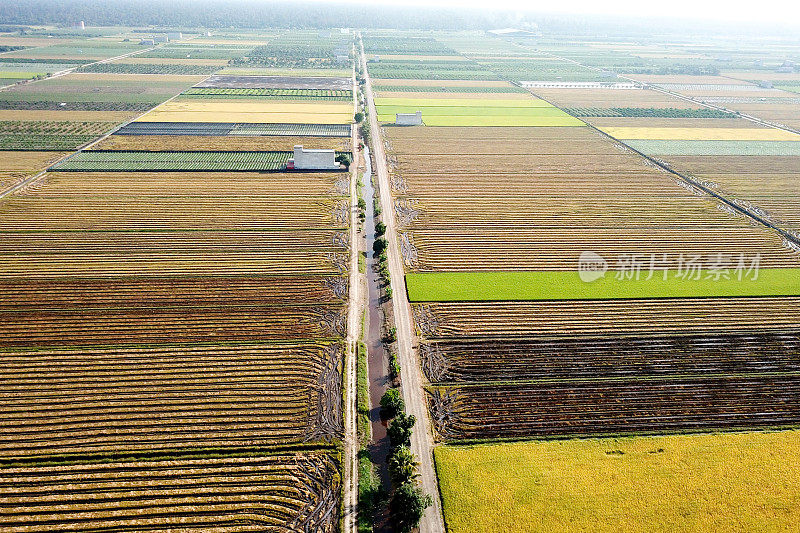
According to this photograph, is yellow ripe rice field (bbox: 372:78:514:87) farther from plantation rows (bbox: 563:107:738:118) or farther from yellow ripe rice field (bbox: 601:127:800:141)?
yellow ripe rice field (bbox: 601:127:800:141)

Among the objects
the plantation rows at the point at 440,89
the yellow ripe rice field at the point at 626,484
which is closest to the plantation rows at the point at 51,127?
the plantation rows at the point at 440,89

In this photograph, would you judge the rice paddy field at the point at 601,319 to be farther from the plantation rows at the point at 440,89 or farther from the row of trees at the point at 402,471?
the plantation rows at the point at 440,89

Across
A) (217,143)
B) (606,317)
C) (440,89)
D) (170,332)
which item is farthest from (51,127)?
(606,317)

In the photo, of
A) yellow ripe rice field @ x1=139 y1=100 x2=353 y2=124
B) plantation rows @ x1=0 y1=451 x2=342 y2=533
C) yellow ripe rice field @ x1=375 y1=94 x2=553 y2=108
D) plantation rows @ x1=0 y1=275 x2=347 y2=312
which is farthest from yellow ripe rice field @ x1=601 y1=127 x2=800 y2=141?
plantation rows @ x1=0 y1=451 x2=342 y2=533

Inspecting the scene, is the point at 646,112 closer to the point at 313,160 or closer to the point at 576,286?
the point at 313,160

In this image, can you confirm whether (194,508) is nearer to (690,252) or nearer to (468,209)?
(468,209)
